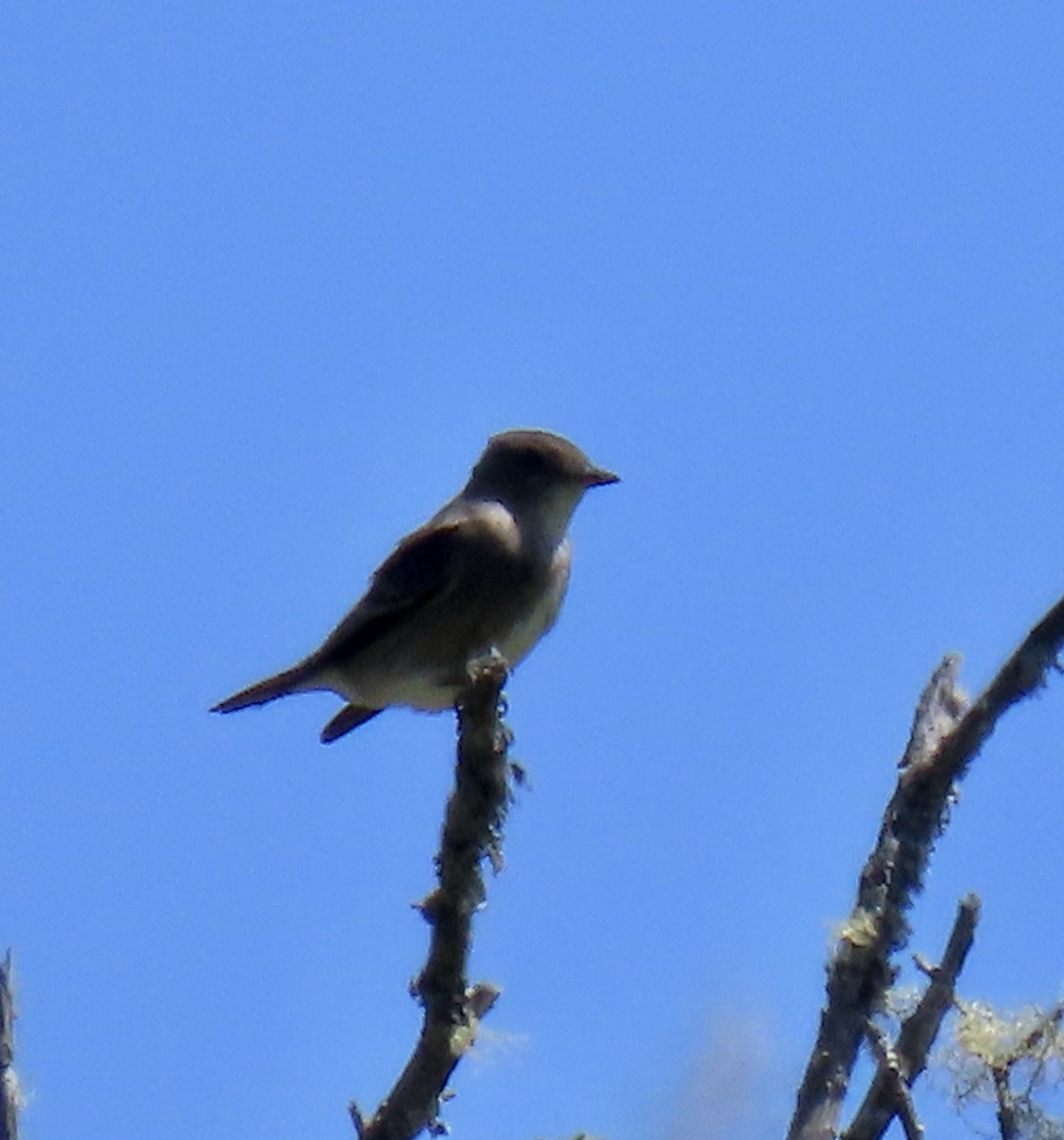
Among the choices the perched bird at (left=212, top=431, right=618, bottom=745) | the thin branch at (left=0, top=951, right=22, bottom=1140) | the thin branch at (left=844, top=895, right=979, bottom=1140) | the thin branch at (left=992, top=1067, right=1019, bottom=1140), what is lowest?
the thin branch at (left=992, top=1067, right=1019, bottom=1140)

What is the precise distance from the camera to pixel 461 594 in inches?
269

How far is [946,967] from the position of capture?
375 cm

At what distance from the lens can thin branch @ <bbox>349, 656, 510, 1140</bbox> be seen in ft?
13.0

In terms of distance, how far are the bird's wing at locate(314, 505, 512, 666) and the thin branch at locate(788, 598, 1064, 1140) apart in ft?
10.3


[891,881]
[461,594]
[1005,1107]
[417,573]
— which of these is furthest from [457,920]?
[417,573]

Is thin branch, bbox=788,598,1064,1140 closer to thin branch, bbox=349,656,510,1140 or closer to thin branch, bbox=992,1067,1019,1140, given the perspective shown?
thin branch, bbox=992,1067,1019,1140

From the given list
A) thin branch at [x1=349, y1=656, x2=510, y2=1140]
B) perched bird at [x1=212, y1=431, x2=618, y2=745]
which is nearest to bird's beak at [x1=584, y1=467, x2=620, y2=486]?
perched bird at [x1=212, y1=431, x2=618, y2=745]

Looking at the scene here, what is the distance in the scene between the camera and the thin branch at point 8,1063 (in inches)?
140

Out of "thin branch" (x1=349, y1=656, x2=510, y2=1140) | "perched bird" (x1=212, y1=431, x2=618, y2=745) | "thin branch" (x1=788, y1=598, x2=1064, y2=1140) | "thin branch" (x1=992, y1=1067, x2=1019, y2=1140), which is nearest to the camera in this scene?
"thin branch" (x1=992, y1=1067, x2=1019, y2=1140)

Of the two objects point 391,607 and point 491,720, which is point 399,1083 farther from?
point 391,607

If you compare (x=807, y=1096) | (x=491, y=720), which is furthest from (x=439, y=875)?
(x=807, y=1096)

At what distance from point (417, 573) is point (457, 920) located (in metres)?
2.98

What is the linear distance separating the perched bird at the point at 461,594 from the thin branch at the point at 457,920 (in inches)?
88.0

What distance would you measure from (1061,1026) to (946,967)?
222 mm
